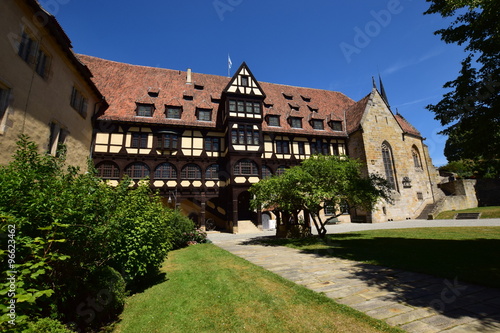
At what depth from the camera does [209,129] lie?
23438mm

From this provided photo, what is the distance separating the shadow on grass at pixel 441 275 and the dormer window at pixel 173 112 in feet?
62.6

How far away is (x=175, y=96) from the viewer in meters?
25.0

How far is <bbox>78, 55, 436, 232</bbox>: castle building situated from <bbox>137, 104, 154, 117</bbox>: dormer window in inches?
3.5

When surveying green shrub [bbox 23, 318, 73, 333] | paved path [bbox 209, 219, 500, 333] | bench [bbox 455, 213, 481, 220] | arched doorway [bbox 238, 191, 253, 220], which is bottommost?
paved path [bbox 209, 219, 500, 333]

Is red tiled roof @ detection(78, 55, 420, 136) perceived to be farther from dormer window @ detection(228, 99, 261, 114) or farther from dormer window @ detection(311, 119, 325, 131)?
dormer window @ detection(228, 99, 261, 114)

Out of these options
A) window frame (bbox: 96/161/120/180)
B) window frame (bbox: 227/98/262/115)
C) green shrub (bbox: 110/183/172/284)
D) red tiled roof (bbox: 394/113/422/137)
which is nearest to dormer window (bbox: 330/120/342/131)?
red tiled roof (bbox: 394/113/422/137)

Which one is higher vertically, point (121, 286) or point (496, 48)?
point (496, 48)

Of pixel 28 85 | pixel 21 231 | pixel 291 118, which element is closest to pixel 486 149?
pixel 21 231

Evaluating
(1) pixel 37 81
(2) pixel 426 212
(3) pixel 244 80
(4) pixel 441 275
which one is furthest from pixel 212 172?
(2) pixel 426 212

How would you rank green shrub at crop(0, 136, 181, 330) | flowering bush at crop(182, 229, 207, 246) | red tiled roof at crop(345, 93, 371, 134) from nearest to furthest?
1. green shrub at crop(0, 136, 181, 330)
2. flowering bush at crop(182, 229, 207, 246)
3. red tiled roof at crop(345, 93, 371, 134)

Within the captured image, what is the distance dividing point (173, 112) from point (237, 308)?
21544 millimetres

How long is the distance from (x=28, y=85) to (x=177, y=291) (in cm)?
1027

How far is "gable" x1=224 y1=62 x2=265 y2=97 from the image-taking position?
23.3m

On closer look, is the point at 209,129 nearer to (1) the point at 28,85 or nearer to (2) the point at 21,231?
(1) the point at 28,85
